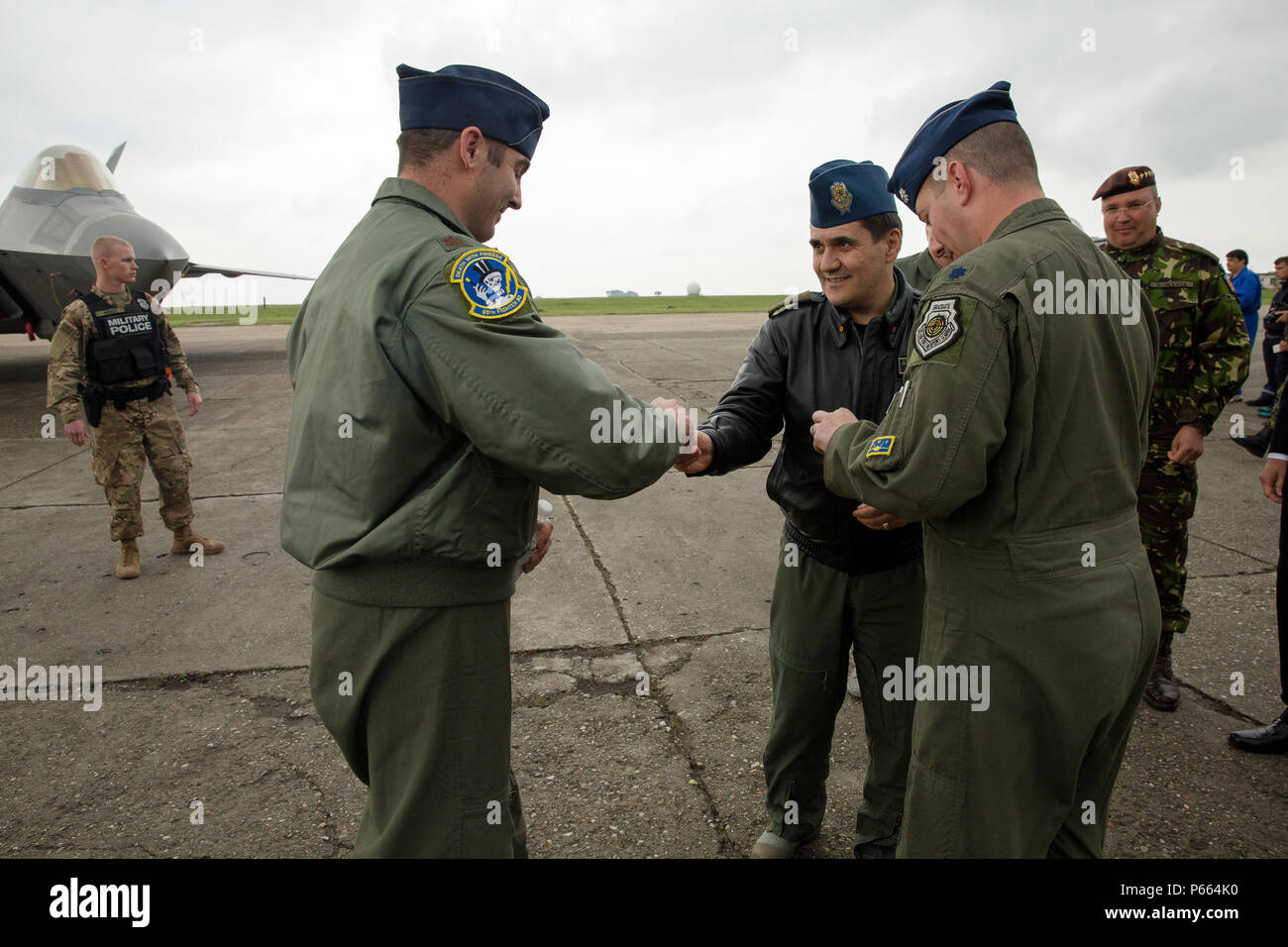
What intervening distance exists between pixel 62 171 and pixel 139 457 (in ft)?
35.1

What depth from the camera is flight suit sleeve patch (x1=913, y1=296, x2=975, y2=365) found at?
164 centimetres

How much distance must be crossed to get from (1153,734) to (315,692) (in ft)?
10.6

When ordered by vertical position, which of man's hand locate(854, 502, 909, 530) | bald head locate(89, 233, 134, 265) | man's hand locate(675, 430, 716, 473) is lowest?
man's hand locate(854, 502, 909, 530)

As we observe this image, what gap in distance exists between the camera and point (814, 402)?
2.56 m

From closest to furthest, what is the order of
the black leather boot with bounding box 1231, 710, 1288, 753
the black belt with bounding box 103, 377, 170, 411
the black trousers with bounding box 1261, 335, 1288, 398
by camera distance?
the black leather boot with bounding box 1231, 710, 1288, 753
the black belt with bounding box 103, 377, 170, 411
the black trousers with bounding box 1261, 335, 1288, 398

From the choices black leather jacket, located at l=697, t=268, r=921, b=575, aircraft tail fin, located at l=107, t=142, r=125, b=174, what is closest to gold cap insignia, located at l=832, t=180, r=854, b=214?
black leather jacket, located at l=697, t=268, r=921, b=575

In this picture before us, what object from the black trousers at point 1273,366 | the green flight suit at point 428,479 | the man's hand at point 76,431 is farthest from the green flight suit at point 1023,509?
the black trousers at point 1273,366

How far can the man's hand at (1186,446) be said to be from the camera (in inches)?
Result: 141

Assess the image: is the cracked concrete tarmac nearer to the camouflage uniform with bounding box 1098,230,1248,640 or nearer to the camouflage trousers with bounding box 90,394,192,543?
the camouflage trousers with bounding box 90,394,192,543

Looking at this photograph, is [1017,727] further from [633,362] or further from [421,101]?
[633,362]

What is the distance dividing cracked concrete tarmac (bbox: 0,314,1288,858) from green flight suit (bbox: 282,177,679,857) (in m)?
1.08

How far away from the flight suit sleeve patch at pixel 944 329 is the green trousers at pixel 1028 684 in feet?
1.39

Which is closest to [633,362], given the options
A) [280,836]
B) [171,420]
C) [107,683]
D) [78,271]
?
[78,271]

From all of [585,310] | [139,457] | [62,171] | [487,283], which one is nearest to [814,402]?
[487,283]
